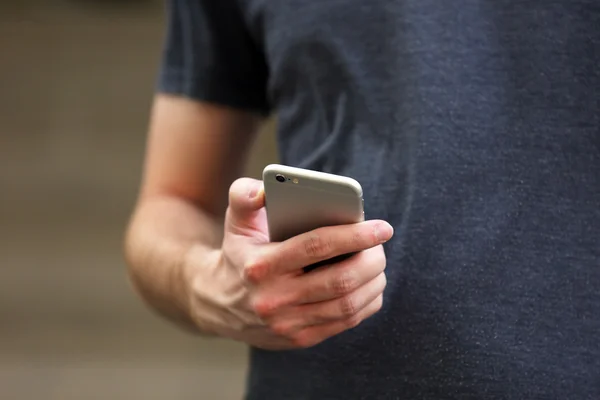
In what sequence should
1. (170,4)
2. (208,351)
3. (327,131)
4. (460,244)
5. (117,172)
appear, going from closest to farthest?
(460,244) → (327,131) → (170,4) → (208,351) → (117,172)

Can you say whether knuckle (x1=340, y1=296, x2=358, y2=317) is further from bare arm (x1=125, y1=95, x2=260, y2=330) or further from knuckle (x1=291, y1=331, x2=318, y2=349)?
bare arm (x1=125, y1=95, x2=260, y2=330)

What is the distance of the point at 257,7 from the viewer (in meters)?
0.64

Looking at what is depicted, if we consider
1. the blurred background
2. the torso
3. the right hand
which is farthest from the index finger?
the blurred background

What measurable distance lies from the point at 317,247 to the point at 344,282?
33mm

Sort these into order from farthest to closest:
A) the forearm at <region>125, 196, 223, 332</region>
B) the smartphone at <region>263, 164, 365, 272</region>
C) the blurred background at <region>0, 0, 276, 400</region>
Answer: the blurred background at <region>0, 0, 276, 400</region>, the forearm at <region>125, 196, 223, 332</region>, the smartphone at <region>263, 164, 365, 272</region>

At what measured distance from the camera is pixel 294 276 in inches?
17.3

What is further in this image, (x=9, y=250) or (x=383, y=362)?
(x=9, y=250)

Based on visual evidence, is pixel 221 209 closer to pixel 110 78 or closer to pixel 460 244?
pixel 460 244

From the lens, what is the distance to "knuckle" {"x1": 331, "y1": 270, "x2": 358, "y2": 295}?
427 millimetres

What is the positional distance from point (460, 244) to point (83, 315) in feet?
4.58

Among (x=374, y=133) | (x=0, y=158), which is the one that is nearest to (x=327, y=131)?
(x=374, y=133)

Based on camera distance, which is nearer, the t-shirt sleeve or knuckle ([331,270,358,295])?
knuckle ([331,270,358,295])

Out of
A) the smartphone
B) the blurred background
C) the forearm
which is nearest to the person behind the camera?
the smartphone

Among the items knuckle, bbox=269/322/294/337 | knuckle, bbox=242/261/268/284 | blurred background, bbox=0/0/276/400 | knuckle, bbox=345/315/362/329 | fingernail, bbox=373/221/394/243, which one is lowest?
blurred background, bbox=0/0/276/400
